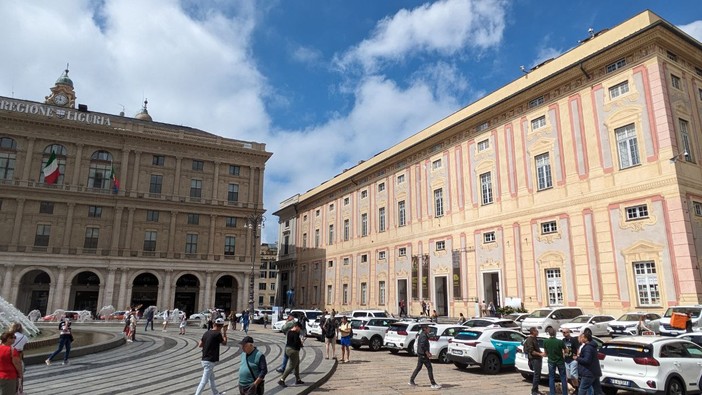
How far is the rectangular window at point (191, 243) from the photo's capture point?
171 ft

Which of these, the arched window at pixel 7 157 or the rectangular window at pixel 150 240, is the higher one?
the arched window at pixel 7 157

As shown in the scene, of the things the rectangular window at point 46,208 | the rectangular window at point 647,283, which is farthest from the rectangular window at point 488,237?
the rectangular window at point 46,208

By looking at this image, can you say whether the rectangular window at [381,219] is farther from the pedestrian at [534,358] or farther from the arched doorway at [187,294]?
the pedestrian at [534,358]

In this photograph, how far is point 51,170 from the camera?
4731 centimetres

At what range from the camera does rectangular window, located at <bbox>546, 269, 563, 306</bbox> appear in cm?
2700

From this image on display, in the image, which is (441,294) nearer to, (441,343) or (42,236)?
(441,343)

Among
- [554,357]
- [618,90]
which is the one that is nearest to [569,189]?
[618,90]

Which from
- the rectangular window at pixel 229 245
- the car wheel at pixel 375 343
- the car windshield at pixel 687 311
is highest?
the rectangular window at pixel 229 245

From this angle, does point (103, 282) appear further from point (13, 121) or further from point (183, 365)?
point (183, 365)

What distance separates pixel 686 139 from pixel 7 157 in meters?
59.3

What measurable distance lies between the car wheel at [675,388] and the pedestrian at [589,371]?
2.22m

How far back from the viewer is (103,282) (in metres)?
47.5

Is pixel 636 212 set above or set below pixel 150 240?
below

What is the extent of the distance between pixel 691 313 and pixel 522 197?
12.6 metres
